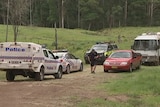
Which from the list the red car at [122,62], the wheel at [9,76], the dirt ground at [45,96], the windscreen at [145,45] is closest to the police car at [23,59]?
the wheel at [9,76]

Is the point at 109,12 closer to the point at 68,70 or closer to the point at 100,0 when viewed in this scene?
the point at 100,0

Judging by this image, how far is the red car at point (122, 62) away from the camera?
2802 centimetres

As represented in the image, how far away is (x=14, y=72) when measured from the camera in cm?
2206

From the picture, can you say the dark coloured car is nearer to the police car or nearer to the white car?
the white car

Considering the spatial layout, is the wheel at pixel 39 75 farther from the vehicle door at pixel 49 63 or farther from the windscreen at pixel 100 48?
the windscreen at pixel 100 48

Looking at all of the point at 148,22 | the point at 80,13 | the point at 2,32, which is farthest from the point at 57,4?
the point at 2,32

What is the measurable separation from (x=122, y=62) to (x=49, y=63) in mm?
6957

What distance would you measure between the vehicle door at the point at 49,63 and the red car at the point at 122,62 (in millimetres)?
5411

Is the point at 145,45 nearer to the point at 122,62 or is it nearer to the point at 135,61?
the point at 135,61

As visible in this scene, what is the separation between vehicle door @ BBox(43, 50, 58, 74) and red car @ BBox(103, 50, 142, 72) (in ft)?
17.8

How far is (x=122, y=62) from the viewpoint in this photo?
92.2 feet

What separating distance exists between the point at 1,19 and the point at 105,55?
87.6 meters

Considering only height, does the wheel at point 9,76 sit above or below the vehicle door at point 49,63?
below

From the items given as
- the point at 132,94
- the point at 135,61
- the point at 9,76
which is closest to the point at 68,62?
the point at 135,61
